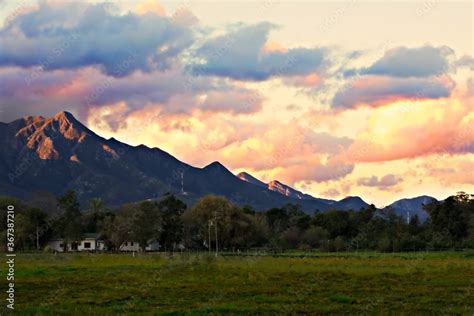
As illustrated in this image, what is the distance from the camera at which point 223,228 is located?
120 m

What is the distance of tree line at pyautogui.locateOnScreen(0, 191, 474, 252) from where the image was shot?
Answer: 11994 cm

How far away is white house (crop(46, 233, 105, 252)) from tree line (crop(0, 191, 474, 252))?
1.90m

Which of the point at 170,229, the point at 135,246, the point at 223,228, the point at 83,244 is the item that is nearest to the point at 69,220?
the point at 83,244

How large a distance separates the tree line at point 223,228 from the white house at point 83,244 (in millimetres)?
1904

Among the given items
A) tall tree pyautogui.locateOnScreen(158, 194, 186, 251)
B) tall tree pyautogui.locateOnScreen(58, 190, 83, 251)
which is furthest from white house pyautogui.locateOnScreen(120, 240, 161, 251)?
tall tree pyautogui.locateOnScreen(58, 190, 83, 251)

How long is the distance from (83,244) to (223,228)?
40.8m

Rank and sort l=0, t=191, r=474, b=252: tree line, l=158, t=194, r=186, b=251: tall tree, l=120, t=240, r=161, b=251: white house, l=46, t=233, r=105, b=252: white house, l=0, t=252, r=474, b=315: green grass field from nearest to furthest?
l=0, t=252, r=474, b=315: green grass field, l=0, t=191, r=474, b=252: tree line, l=158, t=194, r=186, b=251: tall tree, l=120, t=240, r=161, b=251: white house, l=46, t=233, r=105, b=252: white house

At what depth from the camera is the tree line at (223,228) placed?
120 metres

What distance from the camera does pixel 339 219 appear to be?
142 metres

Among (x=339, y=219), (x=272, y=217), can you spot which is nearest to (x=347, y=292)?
(x=339, y=219)

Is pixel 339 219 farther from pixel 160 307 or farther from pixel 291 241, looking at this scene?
pixel 160 307

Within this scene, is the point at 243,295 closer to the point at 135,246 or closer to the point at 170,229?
the point at 170,229

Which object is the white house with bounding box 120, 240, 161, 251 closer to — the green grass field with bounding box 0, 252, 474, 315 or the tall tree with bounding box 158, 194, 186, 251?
the tall tree with bounding box 158, 194, 186, 251

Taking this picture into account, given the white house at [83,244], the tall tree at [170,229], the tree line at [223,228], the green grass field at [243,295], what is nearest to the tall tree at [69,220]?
the tree line at [223,228]
